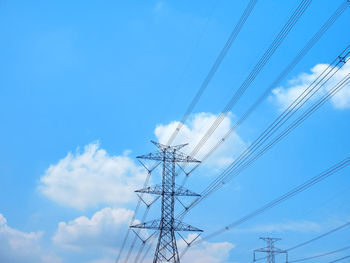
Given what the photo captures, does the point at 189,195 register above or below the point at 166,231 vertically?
above

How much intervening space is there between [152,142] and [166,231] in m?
10.2

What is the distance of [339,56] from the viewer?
1736 centimetres

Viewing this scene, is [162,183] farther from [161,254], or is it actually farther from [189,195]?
[161,254]

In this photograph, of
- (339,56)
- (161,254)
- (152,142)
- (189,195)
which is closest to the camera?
(339,56)

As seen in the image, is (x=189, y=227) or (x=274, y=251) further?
(x=274, y=251)

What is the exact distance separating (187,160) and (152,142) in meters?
4.63

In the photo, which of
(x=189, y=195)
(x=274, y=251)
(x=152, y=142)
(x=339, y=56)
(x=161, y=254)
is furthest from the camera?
(x=274, y=251)

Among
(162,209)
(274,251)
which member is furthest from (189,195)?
(274,251)

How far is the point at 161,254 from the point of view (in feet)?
125

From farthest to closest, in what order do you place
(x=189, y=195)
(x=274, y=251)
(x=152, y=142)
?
1. (x=274, y=251)
2. (x=152, y=142)
3. (x=189, y=195)

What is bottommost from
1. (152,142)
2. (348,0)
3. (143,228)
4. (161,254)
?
(161,254)

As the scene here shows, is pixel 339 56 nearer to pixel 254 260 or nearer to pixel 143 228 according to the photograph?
pixel 143 228

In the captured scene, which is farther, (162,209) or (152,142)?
(152,142)

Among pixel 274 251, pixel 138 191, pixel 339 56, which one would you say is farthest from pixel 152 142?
pixel 274 251
